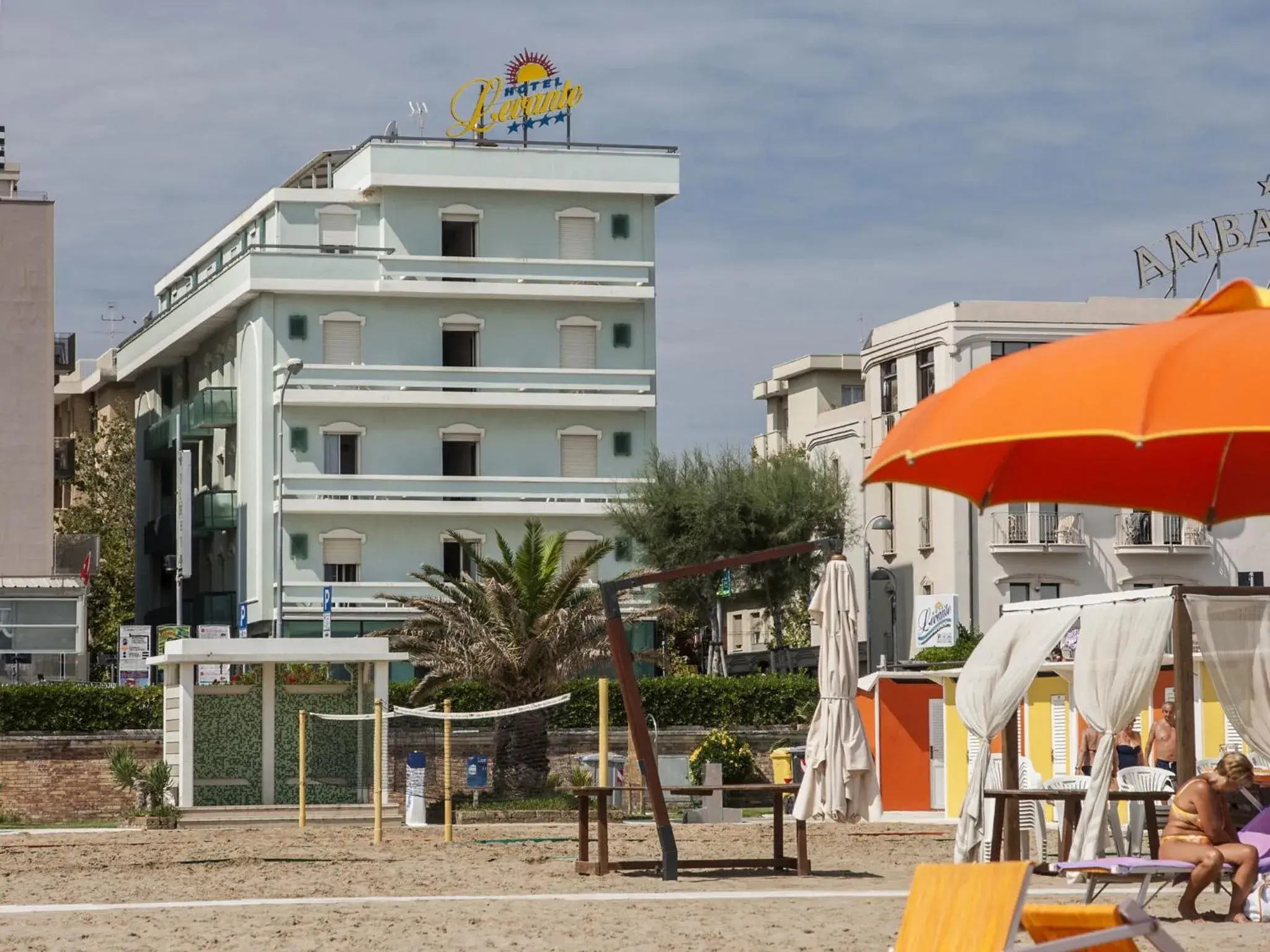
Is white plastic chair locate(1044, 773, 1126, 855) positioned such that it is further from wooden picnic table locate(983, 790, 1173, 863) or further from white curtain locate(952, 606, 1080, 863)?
white curtain locate(952, 606, 1080, 863)

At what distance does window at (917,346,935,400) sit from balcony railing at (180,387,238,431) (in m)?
17.6

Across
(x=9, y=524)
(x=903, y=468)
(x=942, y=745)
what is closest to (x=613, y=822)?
(x=942, y=745)

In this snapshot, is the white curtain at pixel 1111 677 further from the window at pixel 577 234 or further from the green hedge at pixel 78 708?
the window at pixel 577 234

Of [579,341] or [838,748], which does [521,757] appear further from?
[579,341]

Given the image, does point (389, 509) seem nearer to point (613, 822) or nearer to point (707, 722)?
point (707, 722)

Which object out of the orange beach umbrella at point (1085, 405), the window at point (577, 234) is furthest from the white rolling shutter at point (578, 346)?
the orange beach umbrella at point (1085, 405)

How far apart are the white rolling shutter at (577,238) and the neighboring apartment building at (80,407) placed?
18.8 meters

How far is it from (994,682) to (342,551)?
37.3m

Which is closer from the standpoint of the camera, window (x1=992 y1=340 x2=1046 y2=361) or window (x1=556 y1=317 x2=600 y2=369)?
window (x1=992 y1=340 x2=1046 y2=361)

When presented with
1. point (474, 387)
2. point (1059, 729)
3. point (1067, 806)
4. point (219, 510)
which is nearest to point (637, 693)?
point (1067, 806)

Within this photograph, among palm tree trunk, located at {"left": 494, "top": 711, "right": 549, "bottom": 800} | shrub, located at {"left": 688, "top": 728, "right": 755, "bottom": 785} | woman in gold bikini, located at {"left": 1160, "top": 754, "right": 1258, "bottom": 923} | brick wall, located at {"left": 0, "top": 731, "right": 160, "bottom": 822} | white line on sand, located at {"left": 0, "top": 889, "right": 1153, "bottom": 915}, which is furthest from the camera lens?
brick wall, located at {"left": 0, "top": 731, "right": 160, "bottom": 822}

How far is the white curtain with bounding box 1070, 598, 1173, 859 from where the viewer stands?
18.0 metres

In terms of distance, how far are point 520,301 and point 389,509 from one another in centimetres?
630

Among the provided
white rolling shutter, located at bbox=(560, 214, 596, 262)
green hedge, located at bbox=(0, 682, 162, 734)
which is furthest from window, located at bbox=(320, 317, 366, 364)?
green hedge, located at bbox=(0, 682, 162, 734)
